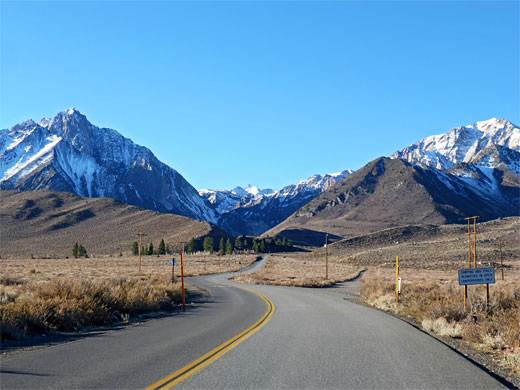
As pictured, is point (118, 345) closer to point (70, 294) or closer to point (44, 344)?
point (44, 344)

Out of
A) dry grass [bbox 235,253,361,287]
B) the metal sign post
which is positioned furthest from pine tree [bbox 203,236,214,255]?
the metal sign post

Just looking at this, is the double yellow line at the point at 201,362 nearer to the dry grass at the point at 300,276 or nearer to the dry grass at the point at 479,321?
the dry grass at the point at 479,321

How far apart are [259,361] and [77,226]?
154126mm

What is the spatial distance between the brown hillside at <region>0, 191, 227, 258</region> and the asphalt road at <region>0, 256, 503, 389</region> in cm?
11631

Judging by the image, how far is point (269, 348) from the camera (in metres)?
9.24

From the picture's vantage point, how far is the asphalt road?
21.9 ft

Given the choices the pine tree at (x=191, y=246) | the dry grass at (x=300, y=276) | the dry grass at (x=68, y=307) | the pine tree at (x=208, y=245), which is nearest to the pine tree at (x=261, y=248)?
the pine tree at (x=208, y=245)

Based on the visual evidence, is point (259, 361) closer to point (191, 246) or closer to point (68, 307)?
point (68, 307)

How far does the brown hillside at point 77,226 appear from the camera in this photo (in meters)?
126

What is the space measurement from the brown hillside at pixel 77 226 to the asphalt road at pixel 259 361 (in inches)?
4579

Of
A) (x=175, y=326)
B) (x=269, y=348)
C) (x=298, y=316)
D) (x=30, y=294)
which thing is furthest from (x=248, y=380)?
(x=30, y=294)

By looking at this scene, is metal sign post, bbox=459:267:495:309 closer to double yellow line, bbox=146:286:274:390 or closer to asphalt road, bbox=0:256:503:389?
asphalt road, bbox=0:256:503:389

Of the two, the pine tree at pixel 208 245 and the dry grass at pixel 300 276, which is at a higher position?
the pine tree at pixel 208 245

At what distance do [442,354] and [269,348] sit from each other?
11.6 feet
